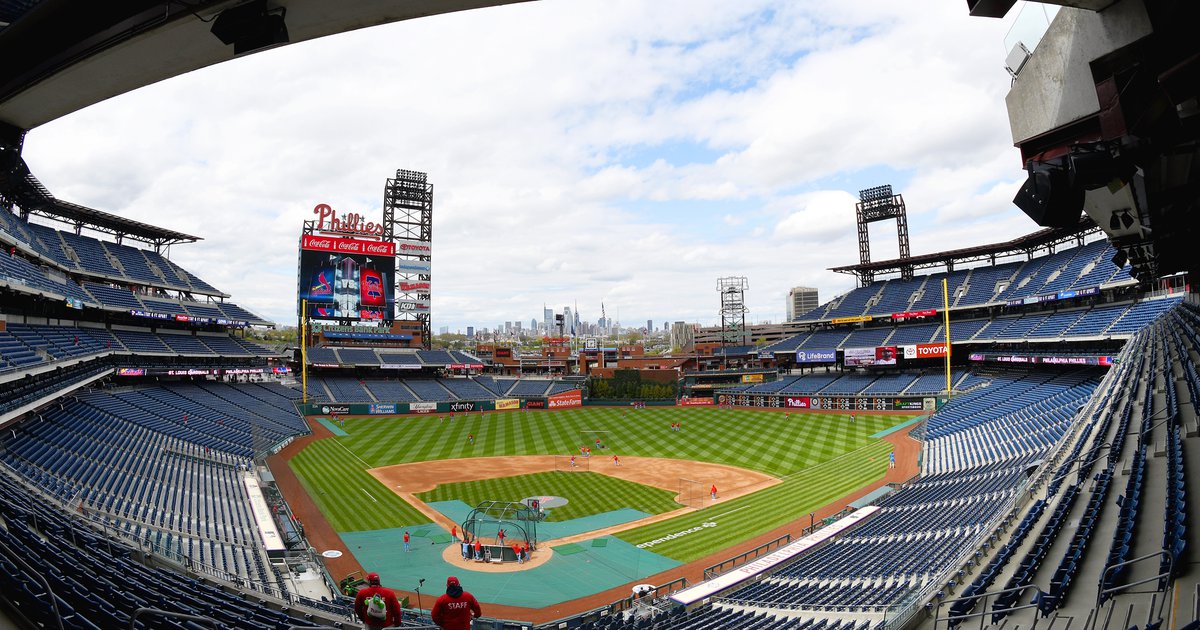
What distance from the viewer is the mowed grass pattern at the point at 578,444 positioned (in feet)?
93.2

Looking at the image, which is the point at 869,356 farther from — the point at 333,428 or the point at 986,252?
the point at 333,428

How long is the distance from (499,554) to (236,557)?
8.90 meters

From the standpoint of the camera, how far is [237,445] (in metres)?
33.1

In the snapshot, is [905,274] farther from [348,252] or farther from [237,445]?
[237,445]

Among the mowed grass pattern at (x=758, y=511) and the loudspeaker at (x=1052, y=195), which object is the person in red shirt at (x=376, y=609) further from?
the mowed grass pattern at (x=758, y=511)

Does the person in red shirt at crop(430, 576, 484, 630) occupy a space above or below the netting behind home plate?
above

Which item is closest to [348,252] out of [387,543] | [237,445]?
[237,445]

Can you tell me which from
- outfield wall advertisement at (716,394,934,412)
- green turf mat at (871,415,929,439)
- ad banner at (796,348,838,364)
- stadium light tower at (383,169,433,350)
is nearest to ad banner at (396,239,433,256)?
stadium light tower at (383,169,433,350)

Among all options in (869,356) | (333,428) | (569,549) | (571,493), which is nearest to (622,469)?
(571,493)

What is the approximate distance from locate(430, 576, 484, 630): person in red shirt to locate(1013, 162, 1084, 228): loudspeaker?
317 inches

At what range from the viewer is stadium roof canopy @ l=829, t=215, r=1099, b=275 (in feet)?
162

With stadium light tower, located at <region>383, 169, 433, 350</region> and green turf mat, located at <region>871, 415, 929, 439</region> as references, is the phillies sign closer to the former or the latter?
stadium light tower, located at <region>383, 169, 433, 350</region>

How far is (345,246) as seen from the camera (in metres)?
59.4

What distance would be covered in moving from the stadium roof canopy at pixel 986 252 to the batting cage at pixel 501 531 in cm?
4239
